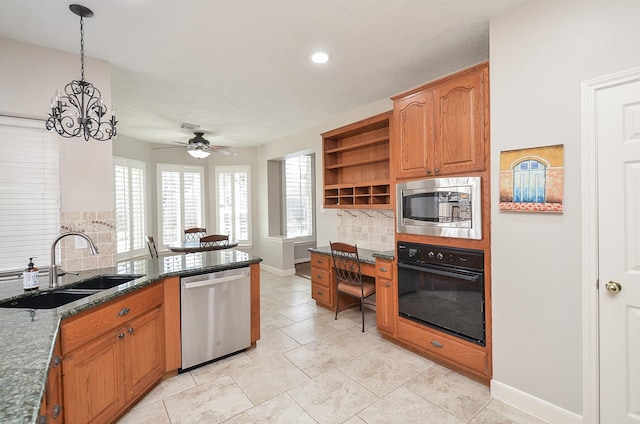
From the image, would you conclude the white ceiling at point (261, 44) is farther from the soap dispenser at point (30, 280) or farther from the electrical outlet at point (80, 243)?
the soap dispenser at point (30, 280)

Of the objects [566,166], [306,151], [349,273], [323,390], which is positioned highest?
[306,151]

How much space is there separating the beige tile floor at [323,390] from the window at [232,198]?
12.1ft

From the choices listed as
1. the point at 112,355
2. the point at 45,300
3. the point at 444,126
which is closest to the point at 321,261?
the point at 444,126

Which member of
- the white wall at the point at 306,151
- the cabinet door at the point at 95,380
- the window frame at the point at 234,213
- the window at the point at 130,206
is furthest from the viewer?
the window frame at the point at 234,213

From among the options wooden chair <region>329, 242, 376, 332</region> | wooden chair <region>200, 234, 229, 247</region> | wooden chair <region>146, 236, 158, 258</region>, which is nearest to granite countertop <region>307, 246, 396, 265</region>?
wooden chair <region>329, 242, 376, 332</region>

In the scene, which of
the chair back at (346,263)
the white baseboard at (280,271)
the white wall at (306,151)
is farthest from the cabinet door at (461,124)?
the white baseboard at (280,271)

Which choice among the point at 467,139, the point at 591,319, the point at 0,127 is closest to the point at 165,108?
the point at 0,127

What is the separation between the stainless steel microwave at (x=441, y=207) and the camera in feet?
7.64

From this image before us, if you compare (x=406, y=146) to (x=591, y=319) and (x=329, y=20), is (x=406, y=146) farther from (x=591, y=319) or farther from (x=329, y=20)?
(x=591, y=319)

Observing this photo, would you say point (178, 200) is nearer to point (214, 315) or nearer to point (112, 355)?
point (214, 315)

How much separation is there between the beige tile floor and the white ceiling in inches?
108

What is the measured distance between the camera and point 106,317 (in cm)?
189

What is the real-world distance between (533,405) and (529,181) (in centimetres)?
154

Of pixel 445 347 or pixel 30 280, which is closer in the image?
pixel 30 280
